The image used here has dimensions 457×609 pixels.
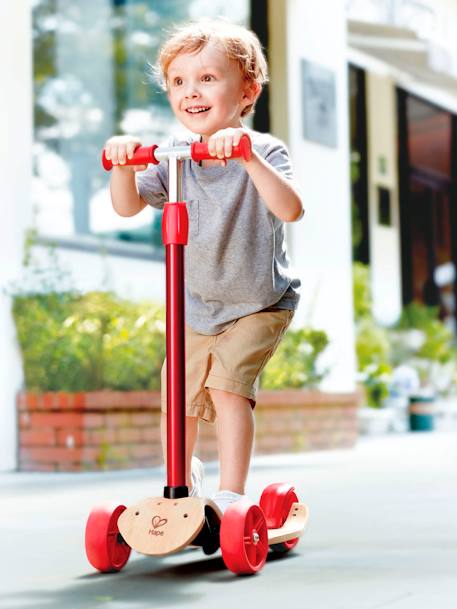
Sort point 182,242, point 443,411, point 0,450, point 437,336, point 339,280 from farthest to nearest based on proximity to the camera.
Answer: point 437,336
point 443,411
point 339,280
point 0,450
point 182,242

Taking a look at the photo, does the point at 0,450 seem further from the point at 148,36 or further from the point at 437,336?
the point at 437,336

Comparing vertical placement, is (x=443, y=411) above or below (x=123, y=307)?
below

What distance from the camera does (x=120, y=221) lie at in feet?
21.7

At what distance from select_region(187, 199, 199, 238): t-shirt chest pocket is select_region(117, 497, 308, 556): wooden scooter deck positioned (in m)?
0.61

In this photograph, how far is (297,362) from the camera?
637 centimetres

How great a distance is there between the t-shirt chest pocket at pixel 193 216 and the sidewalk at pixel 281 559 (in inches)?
29.0

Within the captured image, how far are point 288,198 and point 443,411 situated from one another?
291 inches

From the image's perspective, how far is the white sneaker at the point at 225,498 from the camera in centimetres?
241

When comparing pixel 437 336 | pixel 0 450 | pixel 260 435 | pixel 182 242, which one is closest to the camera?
pixel 182 242

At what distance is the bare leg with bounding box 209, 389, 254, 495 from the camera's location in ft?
8.13

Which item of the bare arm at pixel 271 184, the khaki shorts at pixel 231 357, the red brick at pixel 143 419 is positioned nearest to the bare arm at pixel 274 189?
the bare arm at pixel 271 184

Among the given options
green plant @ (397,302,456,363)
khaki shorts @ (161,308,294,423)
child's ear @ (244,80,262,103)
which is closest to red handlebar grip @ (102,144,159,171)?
child's ear @ (244,80,262,103)

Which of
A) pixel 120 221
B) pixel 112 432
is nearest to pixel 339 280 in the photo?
pixel 120 221

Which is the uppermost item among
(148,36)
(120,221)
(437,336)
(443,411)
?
(148,36)
